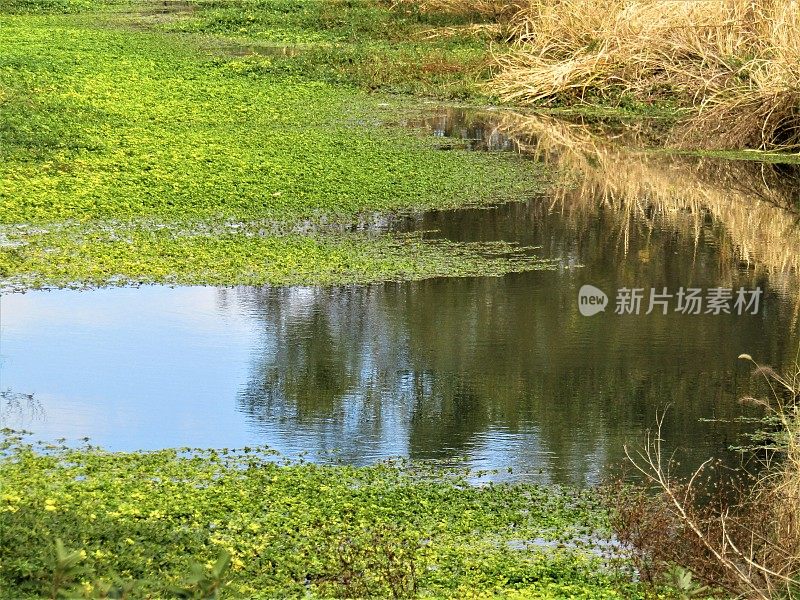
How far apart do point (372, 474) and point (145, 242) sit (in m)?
4.66

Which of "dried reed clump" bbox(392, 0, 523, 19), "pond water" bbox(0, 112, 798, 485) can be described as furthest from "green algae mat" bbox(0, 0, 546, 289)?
"dried reed clump" bbox(392, 0, 523, 19)

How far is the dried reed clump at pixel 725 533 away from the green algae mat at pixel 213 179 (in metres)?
4.35

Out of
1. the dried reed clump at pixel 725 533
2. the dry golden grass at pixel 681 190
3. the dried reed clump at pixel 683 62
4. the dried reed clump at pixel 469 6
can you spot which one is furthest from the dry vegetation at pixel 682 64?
the dried reed clump at pixel 725 533

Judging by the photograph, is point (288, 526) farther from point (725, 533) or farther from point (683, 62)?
point (683, 62)

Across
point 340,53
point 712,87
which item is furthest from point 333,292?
point 340,53

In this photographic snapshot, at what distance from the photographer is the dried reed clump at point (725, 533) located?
16.7ft

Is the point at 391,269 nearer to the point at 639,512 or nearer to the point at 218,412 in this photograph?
the point at 218,412

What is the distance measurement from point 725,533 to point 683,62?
1422 cm

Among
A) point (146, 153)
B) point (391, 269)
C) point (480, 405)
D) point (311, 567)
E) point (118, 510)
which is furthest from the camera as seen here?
point (146, 153)

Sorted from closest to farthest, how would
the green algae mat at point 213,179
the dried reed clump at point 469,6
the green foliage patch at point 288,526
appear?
1. the green foliage patch at point 288,526
2. the green algae mat at point 213,179
3. the dried reed clump at point 469,6

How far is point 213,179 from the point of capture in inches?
516

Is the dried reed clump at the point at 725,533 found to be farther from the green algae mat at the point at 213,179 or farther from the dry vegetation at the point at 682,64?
the dry vegetation at the point at 682,64

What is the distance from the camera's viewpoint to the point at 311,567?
5.61 metres

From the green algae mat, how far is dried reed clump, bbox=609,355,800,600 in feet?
14.3
